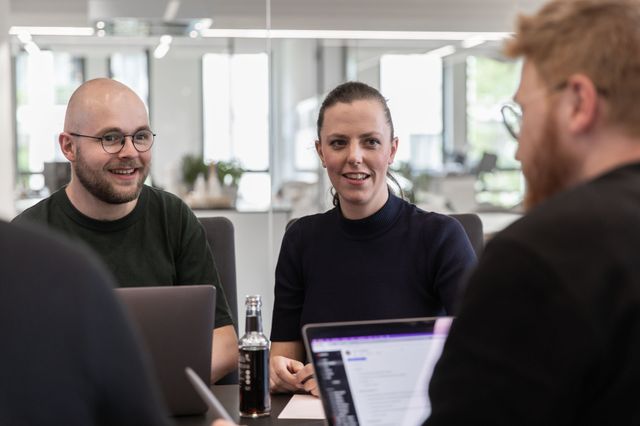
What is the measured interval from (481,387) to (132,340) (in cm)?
36

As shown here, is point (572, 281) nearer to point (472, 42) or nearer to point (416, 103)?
point (472, 42)

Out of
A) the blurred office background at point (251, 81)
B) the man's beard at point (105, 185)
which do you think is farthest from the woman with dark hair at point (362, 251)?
the blurred office background at point (251, 81)

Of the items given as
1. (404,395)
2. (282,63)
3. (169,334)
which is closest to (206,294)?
(169,334)

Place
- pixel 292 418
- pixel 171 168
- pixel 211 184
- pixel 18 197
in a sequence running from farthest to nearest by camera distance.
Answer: pixel 171 168, pixel 211 184, pixel 18 197, pixel 292 418

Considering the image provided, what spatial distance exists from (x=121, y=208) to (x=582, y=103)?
1.76 metres

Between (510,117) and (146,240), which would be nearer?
(146,240)

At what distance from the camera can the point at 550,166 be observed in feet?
3.67

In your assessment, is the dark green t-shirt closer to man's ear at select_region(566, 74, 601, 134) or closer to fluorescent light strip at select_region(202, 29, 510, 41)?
man's ear at select_region(566, 74, 601, 134)

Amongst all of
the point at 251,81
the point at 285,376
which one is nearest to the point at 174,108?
the point at 251,81

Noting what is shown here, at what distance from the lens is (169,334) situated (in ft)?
5.99

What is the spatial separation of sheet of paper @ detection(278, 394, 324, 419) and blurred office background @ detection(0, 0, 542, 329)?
3.14 metres

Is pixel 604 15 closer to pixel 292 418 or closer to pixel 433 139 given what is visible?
pixel 292 418

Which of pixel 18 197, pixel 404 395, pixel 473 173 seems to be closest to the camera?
pixel 404 395

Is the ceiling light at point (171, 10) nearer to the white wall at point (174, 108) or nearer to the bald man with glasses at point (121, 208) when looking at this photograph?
the white wall at point (174, 108)
